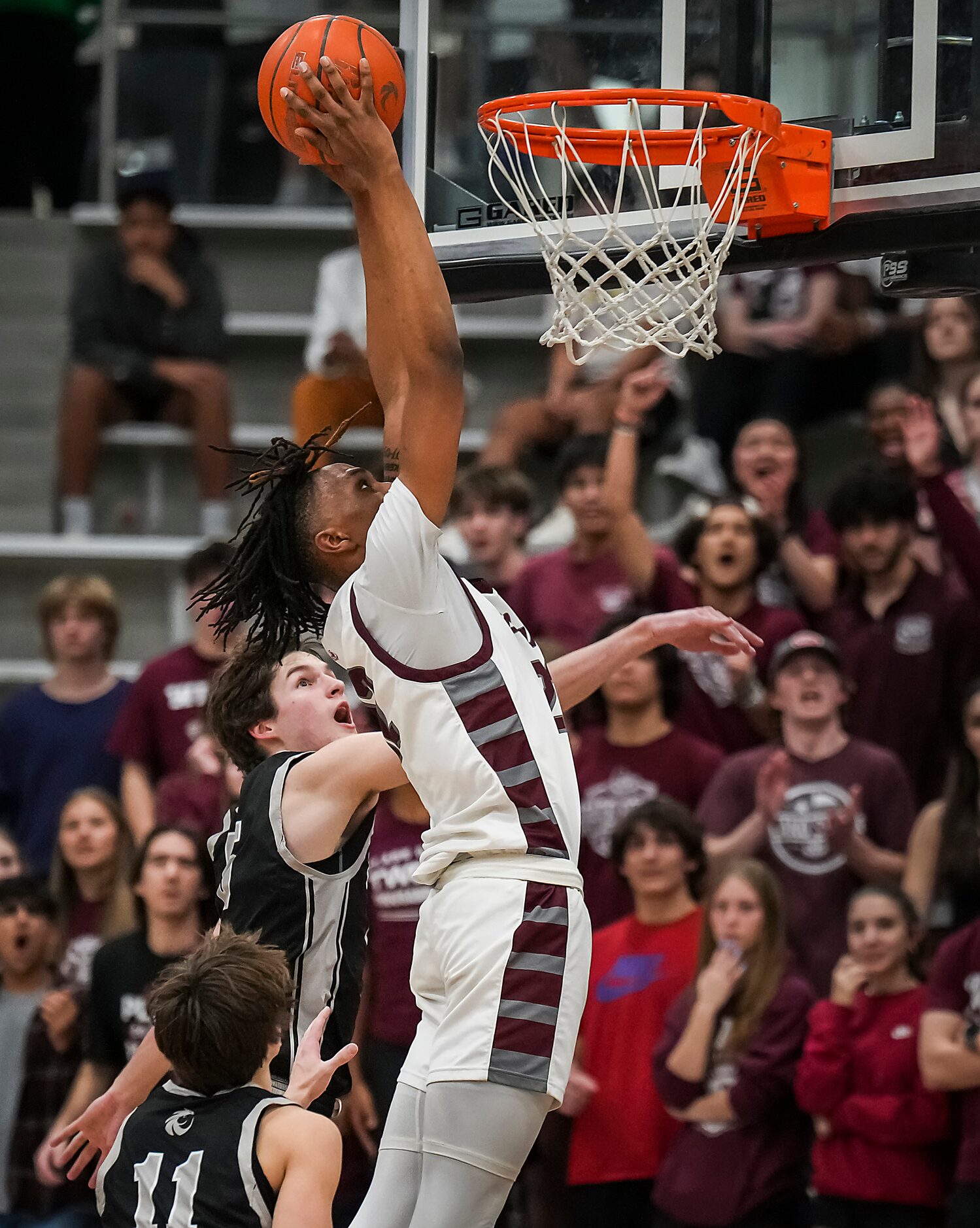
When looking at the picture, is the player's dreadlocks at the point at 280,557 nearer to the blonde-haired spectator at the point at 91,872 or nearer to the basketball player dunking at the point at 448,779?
the basketball player dunking at the point at 448,779

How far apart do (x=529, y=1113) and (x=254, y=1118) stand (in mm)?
528

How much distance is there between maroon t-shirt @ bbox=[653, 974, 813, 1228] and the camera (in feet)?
19.3

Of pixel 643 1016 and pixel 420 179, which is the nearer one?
pixel 420 179

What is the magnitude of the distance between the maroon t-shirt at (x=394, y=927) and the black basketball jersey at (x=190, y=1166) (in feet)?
7.95

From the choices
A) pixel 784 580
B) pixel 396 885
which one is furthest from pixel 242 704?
pixel 784 580

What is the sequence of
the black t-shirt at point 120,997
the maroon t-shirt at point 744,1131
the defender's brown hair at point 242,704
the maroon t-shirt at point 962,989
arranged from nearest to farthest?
1. the defender's brown hair at point 242,704
2. the maroon t-shirt at point 962,989
3. the maroon t-shirt at point 744,1131
4. the black t-shirt at point 120,997

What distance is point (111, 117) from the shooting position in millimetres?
10992

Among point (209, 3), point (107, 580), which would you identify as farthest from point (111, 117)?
point (107, 580)

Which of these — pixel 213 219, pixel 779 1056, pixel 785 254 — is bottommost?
pixel 779 1056

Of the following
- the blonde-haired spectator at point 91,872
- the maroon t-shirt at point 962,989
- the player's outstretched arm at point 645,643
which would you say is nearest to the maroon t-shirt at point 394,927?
the blonde-haired spectator at point 91,872

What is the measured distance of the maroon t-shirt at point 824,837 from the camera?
6.34 meters

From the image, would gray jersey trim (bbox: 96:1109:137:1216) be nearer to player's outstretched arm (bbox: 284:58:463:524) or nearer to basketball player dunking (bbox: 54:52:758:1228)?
basketball player dunking (bbox: 54:52:758:1228)

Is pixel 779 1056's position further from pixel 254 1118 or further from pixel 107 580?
pixel 107 580

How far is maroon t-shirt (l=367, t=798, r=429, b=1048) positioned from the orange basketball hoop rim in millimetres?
2419
